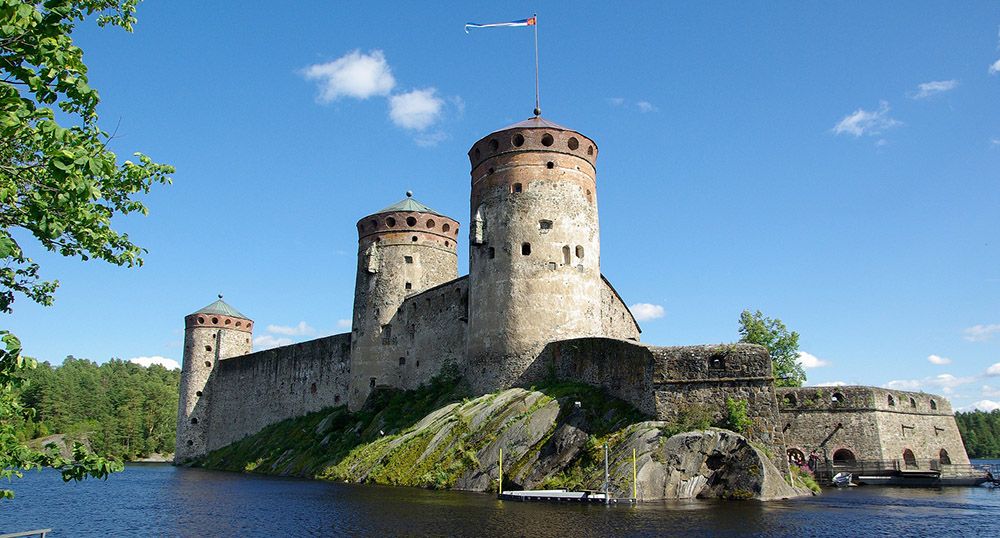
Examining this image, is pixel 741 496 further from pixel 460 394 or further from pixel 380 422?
pixel 380 422

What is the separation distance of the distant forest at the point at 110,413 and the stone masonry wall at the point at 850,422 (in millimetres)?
62779

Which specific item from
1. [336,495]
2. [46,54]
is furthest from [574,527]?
[46,54]

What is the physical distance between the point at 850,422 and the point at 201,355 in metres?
49.1

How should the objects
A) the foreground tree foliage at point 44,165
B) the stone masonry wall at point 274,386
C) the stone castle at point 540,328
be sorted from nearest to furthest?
the foreground tree foliage at point 44,165, the stone castle at point 540,328, the stone masonry wall at point 274,386

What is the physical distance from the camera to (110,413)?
3295 inches

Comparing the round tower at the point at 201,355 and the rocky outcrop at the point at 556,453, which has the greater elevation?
the round tower at the point at 201,355

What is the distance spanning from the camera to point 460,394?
118 ft

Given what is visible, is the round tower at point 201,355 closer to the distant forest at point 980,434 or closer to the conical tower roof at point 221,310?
the conical tower roof at point 221,310

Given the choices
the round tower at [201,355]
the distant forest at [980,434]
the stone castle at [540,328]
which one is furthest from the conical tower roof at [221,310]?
the distant forest at [980,434]

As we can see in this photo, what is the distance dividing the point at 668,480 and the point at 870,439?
52.2 feet

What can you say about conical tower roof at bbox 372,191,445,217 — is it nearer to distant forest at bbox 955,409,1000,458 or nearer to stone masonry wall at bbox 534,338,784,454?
stone masonry wall at bbox 534,338,784,454

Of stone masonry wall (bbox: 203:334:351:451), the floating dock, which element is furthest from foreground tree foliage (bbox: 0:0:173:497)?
stone masonry wall (bbox: 203:334:351:451)

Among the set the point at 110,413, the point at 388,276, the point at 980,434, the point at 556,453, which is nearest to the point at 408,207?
the point at 388,276

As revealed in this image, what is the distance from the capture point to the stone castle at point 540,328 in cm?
2598
